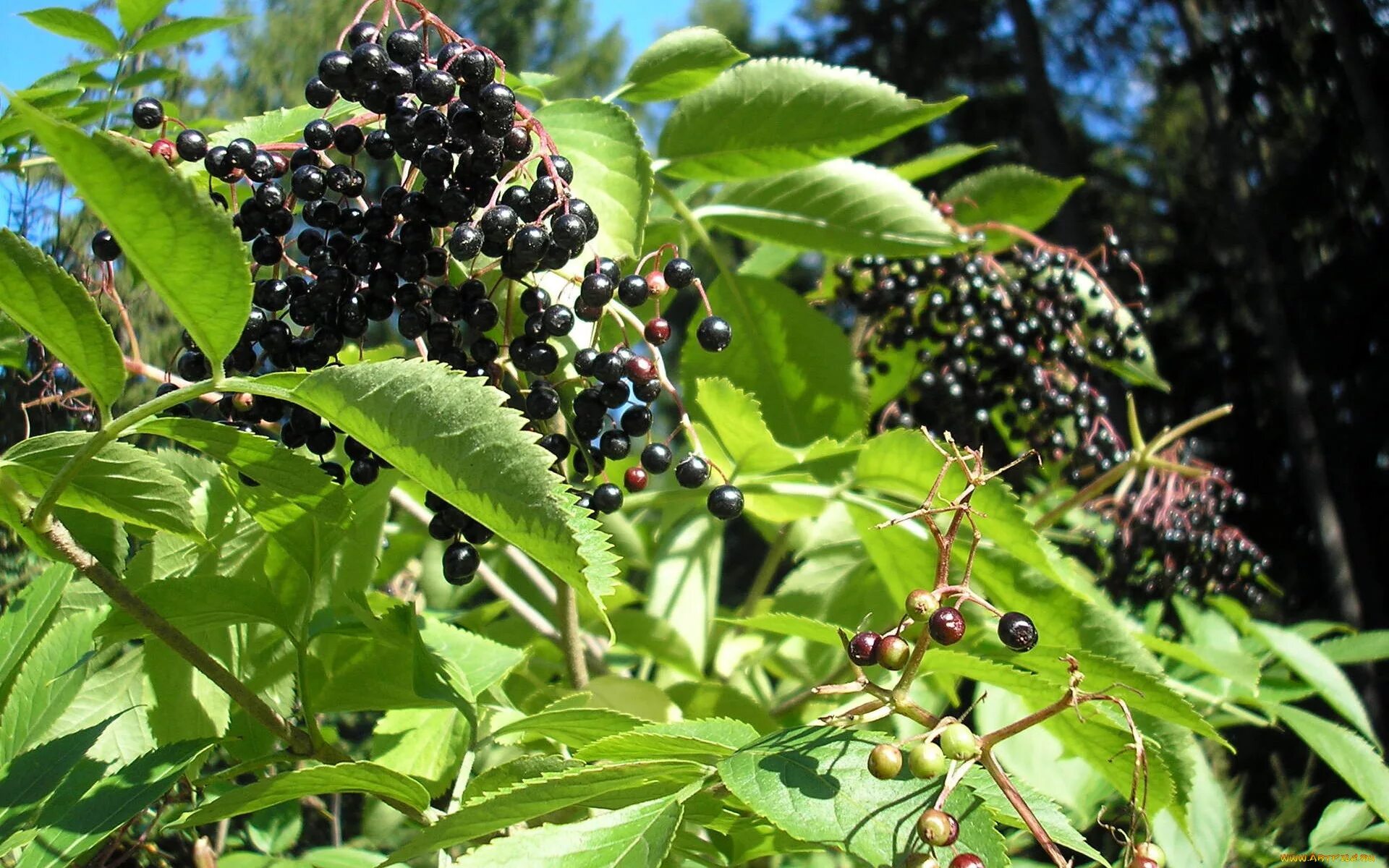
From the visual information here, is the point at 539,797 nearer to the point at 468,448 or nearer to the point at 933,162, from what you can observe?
the point at 468,448

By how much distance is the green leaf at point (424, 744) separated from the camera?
0.95 meters

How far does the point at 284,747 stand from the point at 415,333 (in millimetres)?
368

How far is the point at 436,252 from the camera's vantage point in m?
0.82

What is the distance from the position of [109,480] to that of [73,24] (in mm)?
697

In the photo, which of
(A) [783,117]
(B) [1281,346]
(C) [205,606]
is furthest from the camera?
(B) [1281,346]

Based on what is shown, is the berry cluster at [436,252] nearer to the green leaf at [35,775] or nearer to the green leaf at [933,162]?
the green leaf at [35,775]

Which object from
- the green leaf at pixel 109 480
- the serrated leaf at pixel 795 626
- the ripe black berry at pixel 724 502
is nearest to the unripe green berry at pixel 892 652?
the serrated leaf at pixel 795 626

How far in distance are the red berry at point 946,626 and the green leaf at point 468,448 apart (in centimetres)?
21

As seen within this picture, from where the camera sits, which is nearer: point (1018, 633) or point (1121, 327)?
point (1018, 633)

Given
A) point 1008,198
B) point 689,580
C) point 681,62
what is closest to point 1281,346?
point 1008,198

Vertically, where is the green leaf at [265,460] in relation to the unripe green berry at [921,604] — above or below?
above

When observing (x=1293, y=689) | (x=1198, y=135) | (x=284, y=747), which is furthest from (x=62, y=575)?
(x=1198, y=135)

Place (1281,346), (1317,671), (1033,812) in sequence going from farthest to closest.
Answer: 1. (1281,346)
2. (1317,671)
3. (1033,812)

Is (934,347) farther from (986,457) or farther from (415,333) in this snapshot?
(415,333)
